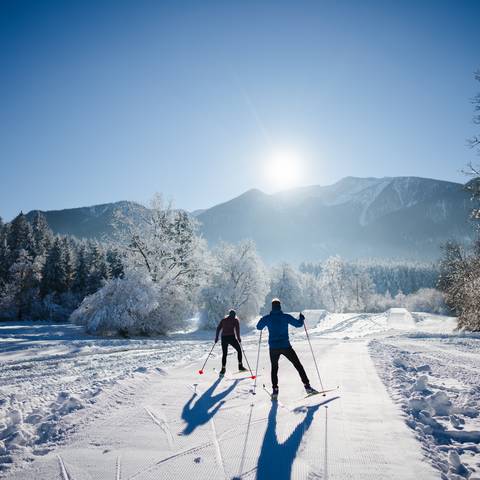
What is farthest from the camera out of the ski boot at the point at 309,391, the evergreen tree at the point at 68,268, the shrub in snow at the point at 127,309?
the evergreen tree at the point at 68,268

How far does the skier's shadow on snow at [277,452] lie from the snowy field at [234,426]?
17 mm

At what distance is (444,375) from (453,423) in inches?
174

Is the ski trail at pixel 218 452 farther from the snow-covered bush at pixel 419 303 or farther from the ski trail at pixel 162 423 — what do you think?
the snow-covered bush at pixel 419 303

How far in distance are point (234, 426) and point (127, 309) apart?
21309 millimetres

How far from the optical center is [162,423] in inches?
226

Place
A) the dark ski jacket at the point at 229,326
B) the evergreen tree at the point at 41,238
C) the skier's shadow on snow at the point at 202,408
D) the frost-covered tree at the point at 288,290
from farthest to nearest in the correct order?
the frost-covered tree at the point at 288,290, the evergreen tree at the point at 41,238, the dark ski jacket at the point at 229,326, the skier's shadow on snow at the point at 202,408

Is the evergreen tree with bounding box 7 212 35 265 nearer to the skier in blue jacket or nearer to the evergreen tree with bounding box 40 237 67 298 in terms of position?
the evergreen tree with bounding box 40 237 67 298

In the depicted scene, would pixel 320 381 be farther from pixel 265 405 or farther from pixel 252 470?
pixel 252 470

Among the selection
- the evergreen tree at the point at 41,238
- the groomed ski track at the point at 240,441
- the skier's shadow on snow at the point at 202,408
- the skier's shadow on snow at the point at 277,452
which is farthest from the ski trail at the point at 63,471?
the evergreen tree at the point at 41,238

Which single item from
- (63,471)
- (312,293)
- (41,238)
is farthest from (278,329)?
(312,293)

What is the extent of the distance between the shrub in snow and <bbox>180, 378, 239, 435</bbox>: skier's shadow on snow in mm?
A: 18309

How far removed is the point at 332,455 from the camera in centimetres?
449

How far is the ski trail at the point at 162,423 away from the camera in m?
5.09

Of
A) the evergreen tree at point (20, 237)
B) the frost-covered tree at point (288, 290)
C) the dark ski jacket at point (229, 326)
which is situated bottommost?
the frost-covered tree at point (288, 290)
